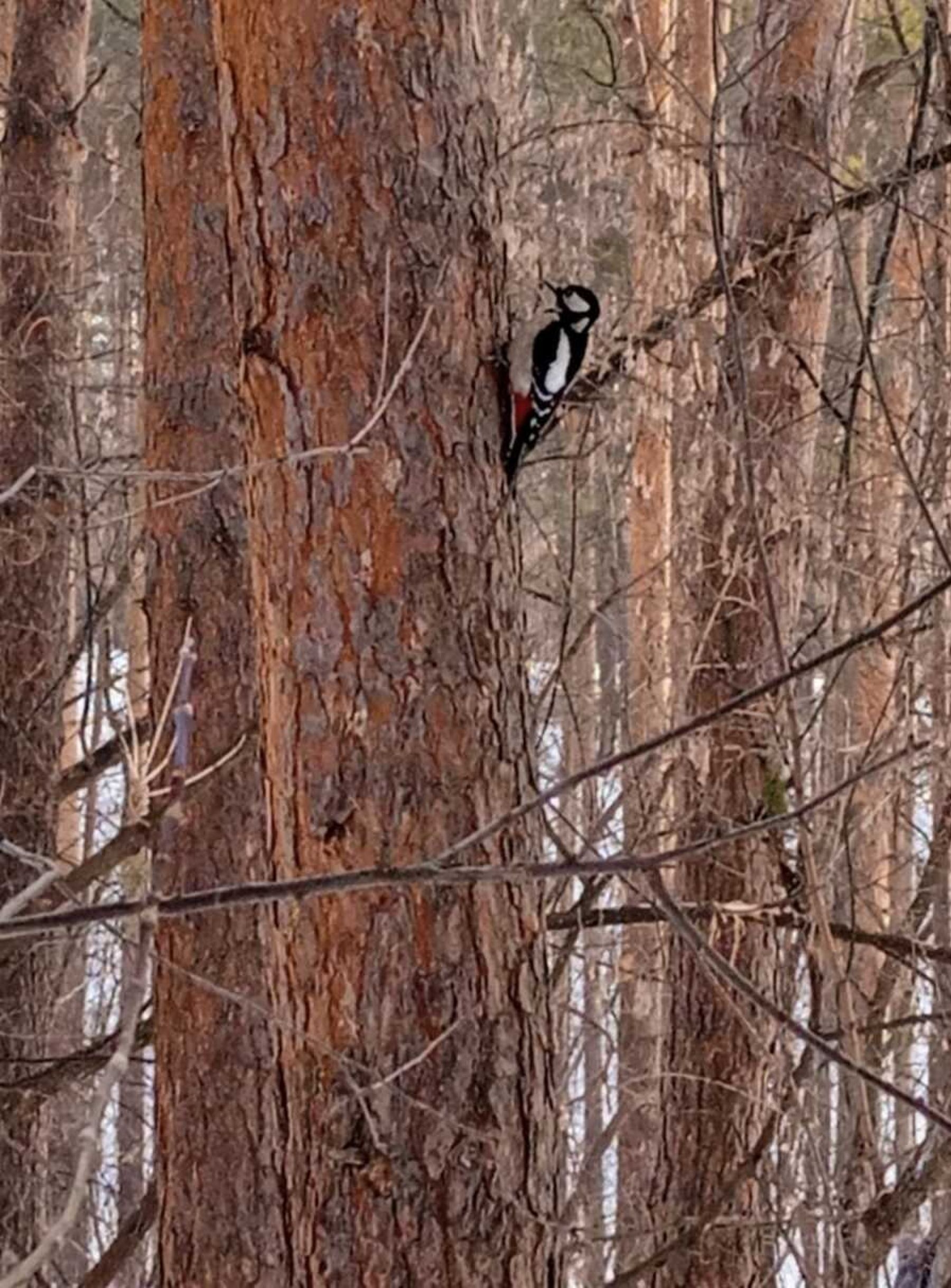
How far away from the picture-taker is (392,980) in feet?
8.66

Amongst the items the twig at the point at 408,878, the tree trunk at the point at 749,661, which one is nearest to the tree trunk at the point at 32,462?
the tree trunk at the point at 749,661

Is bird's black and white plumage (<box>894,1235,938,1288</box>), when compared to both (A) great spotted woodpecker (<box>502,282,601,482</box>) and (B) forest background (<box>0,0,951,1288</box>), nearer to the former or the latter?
(B) forest background (<box>0,0,951,1288</box>)

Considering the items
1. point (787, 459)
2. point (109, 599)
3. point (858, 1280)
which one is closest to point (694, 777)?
point (787, 459)

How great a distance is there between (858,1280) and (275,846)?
255 centimetres

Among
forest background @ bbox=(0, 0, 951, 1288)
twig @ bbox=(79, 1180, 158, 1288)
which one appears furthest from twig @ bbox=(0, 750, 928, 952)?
twig @ bbox=(79, 1180, 158, 1288)

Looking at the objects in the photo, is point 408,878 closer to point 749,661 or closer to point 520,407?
point 520,407

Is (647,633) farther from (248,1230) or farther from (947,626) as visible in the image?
(248,1230)

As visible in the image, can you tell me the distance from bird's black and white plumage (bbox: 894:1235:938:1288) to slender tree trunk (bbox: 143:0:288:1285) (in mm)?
1772

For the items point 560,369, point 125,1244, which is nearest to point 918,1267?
point 125,1244

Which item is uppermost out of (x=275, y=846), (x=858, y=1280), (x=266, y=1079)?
(x=275, y=846)

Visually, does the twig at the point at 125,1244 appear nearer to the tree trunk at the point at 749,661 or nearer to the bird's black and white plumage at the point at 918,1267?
the tree trunk at the point at 749,661

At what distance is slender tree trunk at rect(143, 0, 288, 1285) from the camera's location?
4113 millimetres

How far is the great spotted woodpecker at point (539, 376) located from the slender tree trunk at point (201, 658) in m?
0.95

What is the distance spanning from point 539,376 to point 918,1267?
9.38 feet
